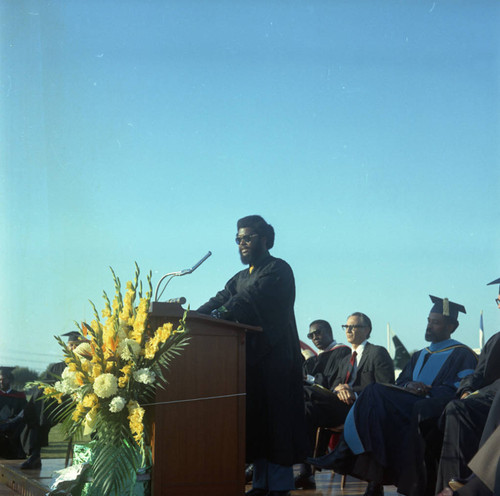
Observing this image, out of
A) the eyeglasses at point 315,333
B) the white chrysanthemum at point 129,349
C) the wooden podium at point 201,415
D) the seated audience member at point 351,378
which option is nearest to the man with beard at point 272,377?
the wooden podium at point 201,415

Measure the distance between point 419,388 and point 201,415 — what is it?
175 cm

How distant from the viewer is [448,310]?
214 inches

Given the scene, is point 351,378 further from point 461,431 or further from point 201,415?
point 201,415

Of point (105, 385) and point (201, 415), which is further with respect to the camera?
point (201, 415)

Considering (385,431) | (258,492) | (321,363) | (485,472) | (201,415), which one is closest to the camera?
(485,472)

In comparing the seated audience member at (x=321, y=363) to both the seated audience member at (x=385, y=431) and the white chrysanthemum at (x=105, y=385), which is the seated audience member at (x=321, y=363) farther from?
the white chrysanthemum at (x=105, y=385)

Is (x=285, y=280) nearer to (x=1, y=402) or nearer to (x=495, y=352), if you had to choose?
(x=495, y=352)

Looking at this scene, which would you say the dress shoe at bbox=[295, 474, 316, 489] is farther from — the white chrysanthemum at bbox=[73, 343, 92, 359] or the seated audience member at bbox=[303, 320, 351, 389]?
the white chrysanthemum at bbox=[73, 343, 92, 359]

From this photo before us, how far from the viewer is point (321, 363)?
687 centimetres

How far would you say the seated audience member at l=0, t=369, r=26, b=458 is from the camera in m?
7.39

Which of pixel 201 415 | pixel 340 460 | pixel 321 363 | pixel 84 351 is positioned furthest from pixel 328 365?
pixel 84 351

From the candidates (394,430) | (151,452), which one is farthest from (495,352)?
(151,452)

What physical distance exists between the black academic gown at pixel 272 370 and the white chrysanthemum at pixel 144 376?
868mm

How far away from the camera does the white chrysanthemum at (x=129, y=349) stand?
3.54 meters
